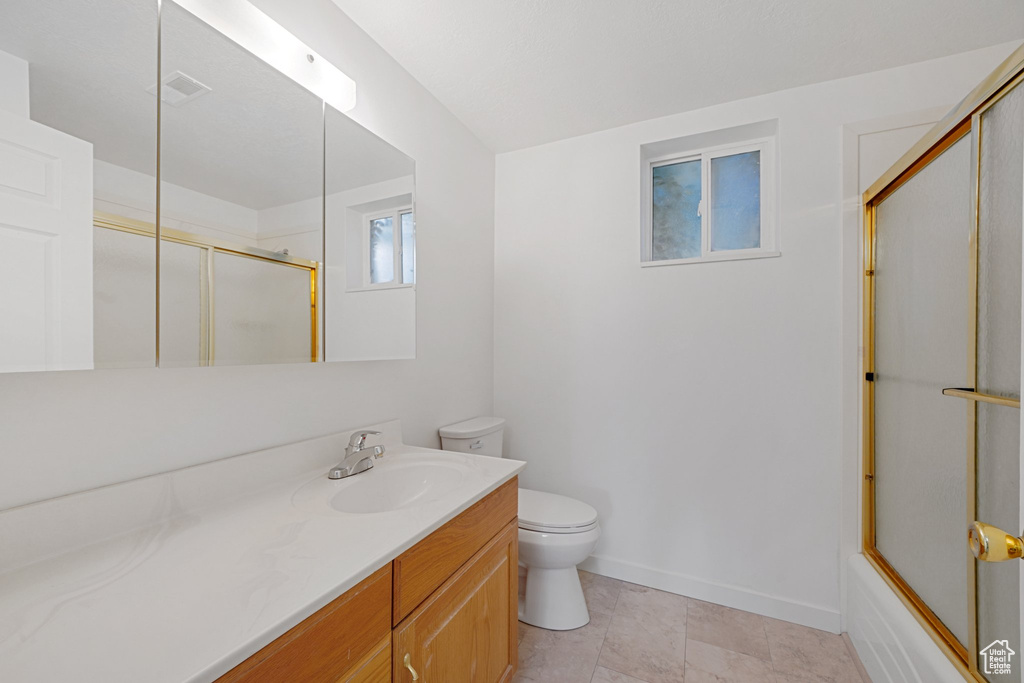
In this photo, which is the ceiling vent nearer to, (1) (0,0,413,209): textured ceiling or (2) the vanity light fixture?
(1) (0,0,413,209): textured ceiling

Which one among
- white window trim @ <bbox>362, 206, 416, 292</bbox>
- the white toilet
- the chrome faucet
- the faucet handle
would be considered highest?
white window trim @ <bbox>362, 206, 416, 292</bbox>

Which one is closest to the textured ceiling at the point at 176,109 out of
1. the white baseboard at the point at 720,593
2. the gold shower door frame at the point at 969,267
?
the gold shower door frame at the point at 969,267

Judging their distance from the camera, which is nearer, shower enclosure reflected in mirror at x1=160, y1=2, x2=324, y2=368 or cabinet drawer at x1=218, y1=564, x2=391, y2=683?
cabinet drawer at x1=218, y1=564, x2=391, y2=683

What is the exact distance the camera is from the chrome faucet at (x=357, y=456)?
1280 millimetres

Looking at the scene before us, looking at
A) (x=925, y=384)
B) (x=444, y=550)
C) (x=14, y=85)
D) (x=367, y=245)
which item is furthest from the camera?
(x=367, y=245)

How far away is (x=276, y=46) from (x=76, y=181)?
2.24 ft

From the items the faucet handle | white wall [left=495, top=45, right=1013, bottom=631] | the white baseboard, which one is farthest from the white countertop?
the white baseboard

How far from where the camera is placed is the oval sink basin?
3.99ft

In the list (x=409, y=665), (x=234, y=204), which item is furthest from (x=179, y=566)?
(x=234, y=204)

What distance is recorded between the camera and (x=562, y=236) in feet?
7.57

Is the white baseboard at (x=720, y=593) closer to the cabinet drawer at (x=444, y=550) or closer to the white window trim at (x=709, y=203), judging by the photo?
the cabinet drawer at (x=444, y=550)

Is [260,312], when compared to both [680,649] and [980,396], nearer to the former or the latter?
[980,396]

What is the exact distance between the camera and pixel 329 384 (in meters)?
1.43

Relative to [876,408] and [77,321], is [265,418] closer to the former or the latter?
[77,321]
